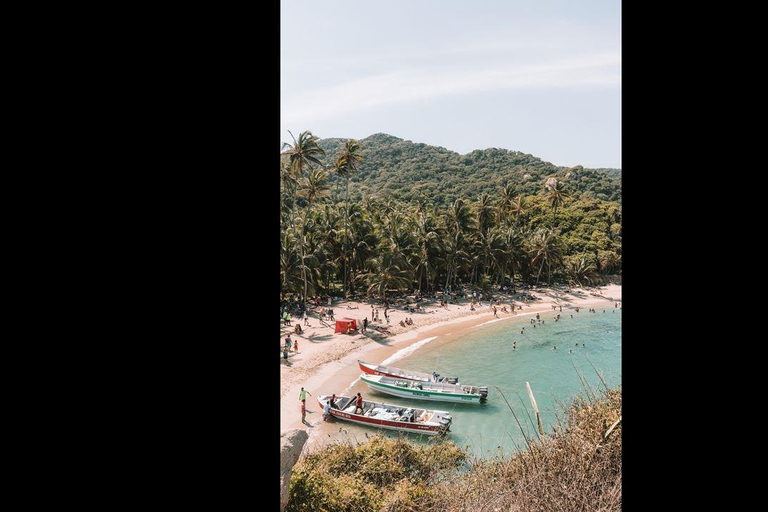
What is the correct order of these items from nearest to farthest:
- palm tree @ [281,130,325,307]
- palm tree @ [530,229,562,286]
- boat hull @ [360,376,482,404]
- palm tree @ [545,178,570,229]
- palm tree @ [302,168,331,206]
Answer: boat hull @ [360,376,482,404]
palm tree @ [281,130,325,307]
palm tree @ [302,168,331,206]
palm tree @ [530,229,562,286]
palm tree @ [545,178,570,229]

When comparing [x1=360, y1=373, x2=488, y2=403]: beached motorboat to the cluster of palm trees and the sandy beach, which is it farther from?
the cluster of palm trees

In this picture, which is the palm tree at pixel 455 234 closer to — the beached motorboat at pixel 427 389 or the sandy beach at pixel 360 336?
the sandy beach at pixel 360 336

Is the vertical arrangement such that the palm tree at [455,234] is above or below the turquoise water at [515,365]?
above

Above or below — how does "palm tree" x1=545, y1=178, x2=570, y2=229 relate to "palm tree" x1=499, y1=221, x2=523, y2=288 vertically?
above

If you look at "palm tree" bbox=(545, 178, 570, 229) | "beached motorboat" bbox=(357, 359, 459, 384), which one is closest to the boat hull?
"beached motorboat" bbox=(357, 359, 459, 384)

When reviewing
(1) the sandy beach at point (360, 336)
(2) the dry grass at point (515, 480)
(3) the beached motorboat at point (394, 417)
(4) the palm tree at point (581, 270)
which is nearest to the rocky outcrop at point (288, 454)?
(2) the dry grass at point (515, 480)

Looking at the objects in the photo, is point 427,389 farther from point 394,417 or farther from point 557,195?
point 557,195
